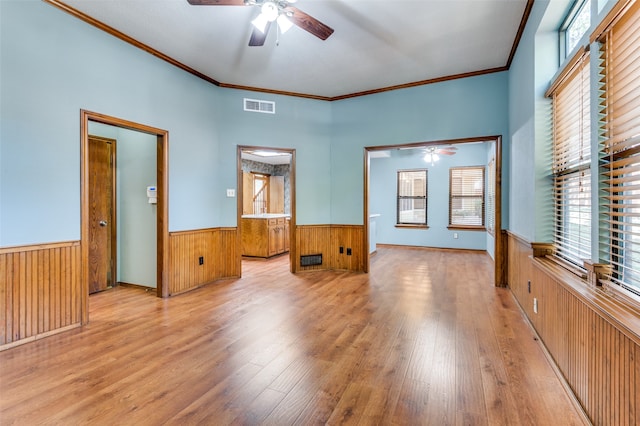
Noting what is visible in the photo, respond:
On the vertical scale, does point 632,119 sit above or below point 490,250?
above

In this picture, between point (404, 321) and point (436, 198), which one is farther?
point (436, 198)

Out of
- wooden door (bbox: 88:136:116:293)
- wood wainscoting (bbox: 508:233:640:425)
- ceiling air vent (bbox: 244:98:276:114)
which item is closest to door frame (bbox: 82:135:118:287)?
wooden door (bbox: 88:136:116:293)

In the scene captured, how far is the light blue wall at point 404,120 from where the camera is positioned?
4.09 metres

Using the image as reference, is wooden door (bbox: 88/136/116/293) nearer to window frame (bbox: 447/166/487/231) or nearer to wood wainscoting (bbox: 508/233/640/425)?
wood wainscoting (bbox: 508/233/640/425)

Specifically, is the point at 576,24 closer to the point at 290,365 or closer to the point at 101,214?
the point at 290,365

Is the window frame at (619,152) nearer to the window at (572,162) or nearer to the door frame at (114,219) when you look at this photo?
the window at (572,162)

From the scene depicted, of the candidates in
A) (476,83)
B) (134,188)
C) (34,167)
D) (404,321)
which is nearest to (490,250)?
(476,83)

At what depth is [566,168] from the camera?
2.26m

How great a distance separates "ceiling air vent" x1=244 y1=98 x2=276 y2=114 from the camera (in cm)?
466

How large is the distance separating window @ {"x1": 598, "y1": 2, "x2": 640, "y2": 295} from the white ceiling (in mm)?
1610

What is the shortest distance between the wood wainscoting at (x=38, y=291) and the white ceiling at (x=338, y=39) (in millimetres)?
2289

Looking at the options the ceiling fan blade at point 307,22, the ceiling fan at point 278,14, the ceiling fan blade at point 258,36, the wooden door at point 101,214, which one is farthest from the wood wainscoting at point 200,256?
the ceiling fan blade at point 307,22

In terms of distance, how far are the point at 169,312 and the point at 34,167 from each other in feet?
5.94

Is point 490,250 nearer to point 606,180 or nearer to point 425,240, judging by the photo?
point 425,240
